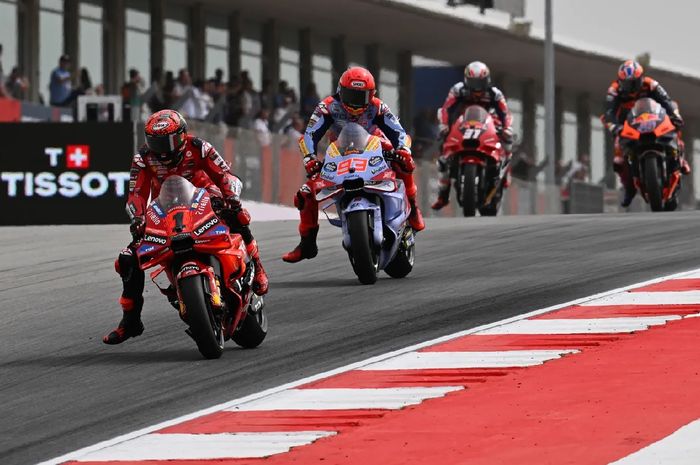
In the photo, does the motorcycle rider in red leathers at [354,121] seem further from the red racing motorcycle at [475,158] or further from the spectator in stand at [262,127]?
the spectator in stand at [262,127]

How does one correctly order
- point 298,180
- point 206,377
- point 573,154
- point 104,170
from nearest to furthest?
point 206,377
point 104,170
point 298,180
point 573,154

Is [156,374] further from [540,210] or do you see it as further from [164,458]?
[540,210]

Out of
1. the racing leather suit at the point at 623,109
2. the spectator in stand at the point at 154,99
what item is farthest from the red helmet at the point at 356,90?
the spectator in stand at the point at 154,99

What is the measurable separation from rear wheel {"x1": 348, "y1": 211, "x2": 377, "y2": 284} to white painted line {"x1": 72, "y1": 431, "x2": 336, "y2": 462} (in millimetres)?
5578

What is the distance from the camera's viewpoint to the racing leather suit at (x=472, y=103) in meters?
22.1

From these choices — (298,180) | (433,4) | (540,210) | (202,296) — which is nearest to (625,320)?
(202,296)

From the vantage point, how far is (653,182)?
71.5ft

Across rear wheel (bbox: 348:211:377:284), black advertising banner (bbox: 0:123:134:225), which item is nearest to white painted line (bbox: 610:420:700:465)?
rear wheel (bbox: 348:211:377:284)

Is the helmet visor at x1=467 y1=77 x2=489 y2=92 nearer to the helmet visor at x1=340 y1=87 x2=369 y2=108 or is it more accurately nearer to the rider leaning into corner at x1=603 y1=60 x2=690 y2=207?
the rider leaning into corner at x1=603 y1=60 x2=690 y2=207

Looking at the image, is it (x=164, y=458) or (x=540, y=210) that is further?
(x=540, y=210)

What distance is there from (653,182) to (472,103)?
2.23 metres

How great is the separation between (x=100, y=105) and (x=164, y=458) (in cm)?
1652

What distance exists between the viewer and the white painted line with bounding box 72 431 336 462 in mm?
8055

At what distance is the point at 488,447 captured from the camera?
7852 mm
